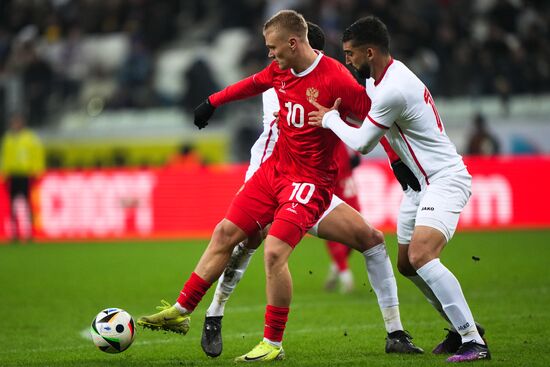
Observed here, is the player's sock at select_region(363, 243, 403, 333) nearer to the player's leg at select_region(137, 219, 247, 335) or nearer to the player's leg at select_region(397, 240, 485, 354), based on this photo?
the player's leg at select_region(397, 240, 485, 354)

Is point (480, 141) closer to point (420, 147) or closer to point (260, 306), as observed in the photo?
point (260, 306)

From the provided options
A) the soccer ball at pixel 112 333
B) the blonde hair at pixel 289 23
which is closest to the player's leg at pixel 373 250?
the blonde hair at pixel 289 23

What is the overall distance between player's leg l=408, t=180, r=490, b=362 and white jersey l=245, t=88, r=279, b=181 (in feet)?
4.98

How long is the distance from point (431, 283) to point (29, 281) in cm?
786

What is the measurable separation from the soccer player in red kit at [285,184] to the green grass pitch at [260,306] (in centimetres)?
37

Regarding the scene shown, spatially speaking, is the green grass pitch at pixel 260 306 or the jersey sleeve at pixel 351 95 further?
the green grass pitch at pixel 260 306

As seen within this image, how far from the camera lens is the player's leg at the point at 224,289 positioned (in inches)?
285

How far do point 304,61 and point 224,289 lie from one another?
1866 mm

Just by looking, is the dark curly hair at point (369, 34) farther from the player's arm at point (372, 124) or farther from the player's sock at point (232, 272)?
the player's sock at point (232, 272)

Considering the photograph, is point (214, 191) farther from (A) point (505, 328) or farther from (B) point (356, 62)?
(B) point (356, 62)

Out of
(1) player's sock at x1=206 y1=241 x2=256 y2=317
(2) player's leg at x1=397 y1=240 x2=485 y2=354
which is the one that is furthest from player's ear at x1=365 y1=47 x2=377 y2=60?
(1) player's sock at x1=206 y1=241 x2=256 y2=317

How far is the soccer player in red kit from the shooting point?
6.83m

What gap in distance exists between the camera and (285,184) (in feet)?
23.1

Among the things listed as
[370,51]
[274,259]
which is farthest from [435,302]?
[370,51]
